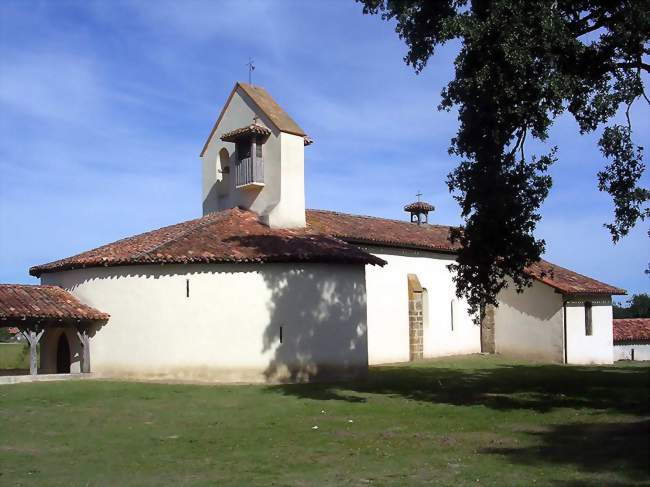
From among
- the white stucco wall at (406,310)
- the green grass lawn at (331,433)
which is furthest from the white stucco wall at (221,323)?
the white stucco wall at (406,310)

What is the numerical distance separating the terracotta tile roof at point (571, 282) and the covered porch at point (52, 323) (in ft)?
66.6

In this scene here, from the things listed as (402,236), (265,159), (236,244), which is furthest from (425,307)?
(236,244)

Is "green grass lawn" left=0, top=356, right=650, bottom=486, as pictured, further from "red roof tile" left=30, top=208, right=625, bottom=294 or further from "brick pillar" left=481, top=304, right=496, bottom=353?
"brick pillar" left=481, top=304, right=496, bottom=353

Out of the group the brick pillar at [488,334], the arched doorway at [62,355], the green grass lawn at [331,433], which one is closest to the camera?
the green grass lawn at [331,433]

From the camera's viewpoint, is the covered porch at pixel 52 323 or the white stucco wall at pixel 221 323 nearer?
the covered porch at pixel 52 323

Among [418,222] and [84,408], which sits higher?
[418,222]

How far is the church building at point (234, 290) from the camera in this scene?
77.4ft

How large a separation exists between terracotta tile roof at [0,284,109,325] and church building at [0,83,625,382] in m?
0.07

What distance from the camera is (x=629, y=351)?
4756 cm

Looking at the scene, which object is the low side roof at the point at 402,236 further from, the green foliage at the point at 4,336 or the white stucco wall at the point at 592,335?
the green foliage at the point at 4,336

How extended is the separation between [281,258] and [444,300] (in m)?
14.0

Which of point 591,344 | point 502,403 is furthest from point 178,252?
point 591,344

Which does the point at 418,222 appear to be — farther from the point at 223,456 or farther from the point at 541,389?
the point at 223,456

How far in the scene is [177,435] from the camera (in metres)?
14.4
